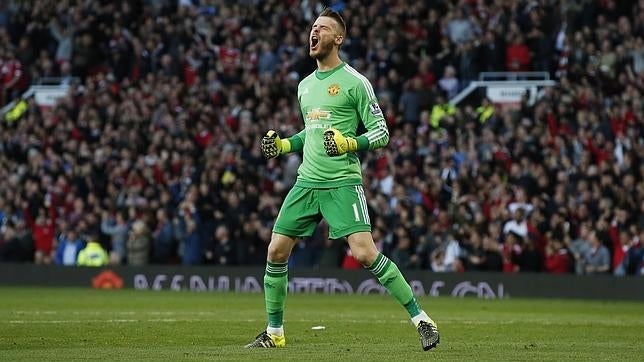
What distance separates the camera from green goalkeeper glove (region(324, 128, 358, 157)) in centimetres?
1182

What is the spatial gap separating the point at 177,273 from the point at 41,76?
405 inches

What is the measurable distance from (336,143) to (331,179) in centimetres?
60

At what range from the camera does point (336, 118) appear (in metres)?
12.4

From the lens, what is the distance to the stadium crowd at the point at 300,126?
88.9 ft

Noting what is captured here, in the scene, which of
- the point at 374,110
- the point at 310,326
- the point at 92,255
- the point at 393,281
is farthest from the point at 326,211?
the point at 92,255

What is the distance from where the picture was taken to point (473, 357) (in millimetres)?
11258

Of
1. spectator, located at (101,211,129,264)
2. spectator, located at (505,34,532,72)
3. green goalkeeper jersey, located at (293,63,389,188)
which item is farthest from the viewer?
spectator, located at (505,34,532,72)

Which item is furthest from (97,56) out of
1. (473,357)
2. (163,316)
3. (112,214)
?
(473,357)

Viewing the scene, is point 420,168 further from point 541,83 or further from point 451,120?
point 541,83

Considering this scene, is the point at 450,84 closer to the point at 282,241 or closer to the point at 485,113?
the point at 485,113

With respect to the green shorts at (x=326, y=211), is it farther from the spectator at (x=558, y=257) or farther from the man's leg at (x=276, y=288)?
the spectator at (x=558, y=257)

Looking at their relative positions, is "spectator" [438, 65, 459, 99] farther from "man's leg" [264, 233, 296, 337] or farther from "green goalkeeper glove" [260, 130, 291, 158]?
"man's leg" [264, 233, 296, 337]

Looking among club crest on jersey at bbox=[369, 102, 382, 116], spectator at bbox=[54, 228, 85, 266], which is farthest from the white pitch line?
spectator at bbox=[54, 228, 85, 266]

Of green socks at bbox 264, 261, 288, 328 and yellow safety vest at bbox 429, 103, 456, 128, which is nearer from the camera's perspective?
green socks at bbox 264, 261, 288, 328
